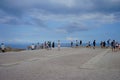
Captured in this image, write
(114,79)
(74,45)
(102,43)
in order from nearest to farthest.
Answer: (114,79) → (102,43) → (74,45)

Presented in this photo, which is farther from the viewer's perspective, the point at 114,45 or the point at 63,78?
the point at 114,45

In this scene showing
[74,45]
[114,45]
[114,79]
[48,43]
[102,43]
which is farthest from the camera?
[74,45]

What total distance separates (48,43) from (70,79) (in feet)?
118

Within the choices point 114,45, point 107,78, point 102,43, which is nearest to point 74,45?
point 102,43

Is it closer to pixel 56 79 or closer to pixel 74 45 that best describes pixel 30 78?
pixel 56 79

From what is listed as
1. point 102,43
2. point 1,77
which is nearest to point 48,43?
point 102,43

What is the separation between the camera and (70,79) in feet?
38.8

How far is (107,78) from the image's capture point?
12.0 m

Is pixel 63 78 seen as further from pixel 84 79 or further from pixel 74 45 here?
pixel 74 45

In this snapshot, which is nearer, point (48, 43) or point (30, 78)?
point (30, 78)

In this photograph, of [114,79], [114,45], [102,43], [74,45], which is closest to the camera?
[114,79]

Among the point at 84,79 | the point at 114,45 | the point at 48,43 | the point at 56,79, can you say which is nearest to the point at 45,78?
the point at 56,79

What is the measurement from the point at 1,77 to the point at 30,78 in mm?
1716

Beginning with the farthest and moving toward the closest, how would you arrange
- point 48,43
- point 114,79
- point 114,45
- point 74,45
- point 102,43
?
1. point 74,45
2. point 102,43
3. point 48,43
4. point 114,45
5. point 114,79
